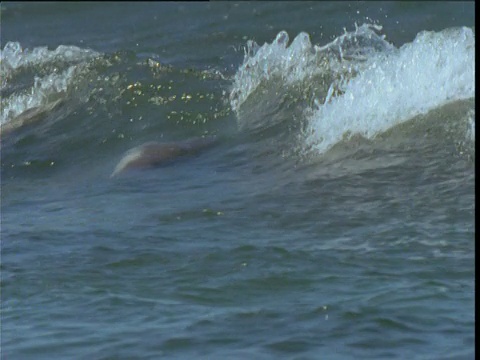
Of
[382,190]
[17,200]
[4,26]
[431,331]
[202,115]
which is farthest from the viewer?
[4,26]

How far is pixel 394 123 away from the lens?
881cm

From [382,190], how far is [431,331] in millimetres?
2509

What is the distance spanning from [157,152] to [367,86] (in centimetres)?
176

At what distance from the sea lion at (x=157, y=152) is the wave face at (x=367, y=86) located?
58 cm

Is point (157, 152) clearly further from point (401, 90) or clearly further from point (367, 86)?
point (401, 90)

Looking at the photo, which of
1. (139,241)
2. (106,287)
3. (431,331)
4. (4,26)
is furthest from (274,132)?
(4,26)

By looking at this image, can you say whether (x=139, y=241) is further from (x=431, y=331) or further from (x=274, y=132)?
(x=274, y=132)

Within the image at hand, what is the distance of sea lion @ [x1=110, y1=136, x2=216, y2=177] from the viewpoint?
28.8ft

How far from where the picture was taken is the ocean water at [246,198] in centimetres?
526

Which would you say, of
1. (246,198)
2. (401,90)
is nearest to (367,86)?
(401,90)

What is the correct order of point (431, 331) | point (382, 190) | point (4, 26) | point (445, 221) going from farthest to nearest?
point (4, 26) → point (382, 190) → point (445, 221) → point (431, 331)

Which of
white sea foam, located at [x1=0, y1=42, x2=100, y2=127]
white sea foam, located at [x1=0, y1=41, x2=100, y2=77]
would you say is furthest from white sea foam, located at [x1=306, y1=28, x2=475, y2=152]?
white sea foam, located at [x1=0, y1=41, x2=100, y2=77]

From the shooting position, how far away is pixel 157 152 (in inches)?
356

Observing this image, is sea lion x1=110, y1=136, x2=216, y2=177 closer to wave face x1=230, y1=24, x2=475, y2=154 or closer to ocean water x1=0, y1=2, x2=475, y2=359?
ocean water x1=0, y1=2, x2=475, y2=359
